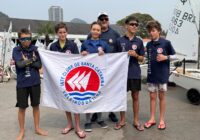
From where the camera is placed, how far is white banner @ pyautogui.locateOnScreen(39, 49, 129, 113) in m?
5.30

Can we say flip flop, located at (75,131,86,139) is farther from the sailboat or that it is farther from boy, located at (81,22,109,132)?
the sailboat

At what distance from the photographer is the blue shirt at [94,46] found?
5352 millimetres

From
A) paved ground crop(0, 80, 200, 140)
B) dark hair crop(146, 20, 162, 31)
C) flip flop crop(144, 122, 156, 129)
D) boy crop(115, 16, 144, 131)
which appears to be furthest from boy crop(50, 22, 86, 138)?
dark hair crop(146, 20, 162, 31)

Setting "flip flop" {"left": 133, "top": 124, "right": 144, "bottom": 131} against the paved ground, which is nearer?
the paved ground

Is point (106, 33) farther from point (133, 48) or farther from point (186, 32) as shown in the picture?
point (186, 32)

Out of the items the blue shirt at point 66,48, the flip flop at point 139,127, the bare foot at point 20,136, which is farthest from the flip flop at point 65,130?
the blue shirt at point 66,48

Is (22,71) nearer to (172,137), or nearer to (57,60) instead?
(57,60)

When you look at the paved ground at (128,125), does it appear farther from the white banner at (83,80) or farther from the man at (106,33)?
the man at (106,33)

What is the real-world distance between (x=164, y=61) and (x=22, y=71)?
2.26m

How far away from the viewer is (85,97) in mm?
5324

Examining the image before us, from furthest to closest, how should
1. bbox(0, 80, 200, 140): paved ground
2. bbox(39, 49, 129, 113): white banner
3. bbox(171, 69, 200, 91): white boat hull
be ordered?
1. bbox(171, 69, 200, 91): white boat hull
2. bbox(39, 49, 129, 113): white banner
3. bbox(0, 80, 200, 140): paved ground

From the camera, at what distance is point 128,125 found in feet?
19.0

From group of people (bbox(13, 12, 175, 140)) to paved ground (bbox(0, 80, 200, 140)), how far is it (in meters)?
0.15

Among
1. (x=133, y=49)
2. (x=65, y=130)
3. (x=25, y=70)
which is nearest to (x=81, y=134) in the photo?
(x=65, y=130)
